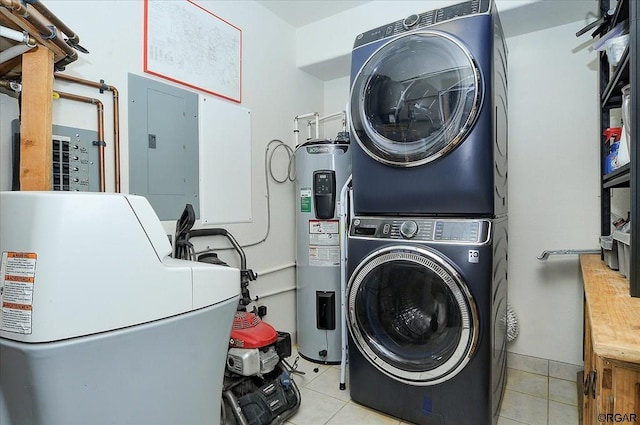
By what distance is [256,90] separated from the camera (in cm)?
262

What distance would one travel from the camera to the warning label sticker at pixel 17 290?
835 mm

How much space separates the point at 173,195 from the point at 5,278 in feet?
3.96

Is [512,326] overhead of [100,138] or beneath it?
beneath

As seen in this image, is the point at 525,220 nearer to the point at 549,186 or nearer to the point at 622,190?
the point at 549,186

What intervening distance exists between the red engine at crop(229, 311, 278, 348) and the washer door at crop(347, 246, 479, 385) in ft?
1.47

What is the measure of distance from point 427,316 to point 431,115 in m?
1.03

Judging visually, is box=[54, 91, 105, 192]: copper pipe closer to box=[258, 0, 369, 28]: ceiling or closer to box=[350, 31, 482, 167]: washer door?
box=[350, 31, 482, 167]: washer door

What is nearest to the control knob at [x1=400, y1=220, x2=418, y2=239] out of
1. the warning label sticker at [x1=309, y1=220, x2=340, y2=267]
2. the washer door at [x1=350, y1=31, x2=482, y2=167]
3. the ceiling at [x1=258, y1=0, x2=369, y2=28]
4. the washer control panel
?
the washer control panel

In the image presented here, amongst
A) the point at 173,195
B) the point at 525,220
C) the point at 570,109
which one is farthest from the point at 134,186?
the point at 570,109

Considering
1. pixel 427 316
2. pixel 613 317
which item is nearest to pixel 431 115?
pixel 427 316

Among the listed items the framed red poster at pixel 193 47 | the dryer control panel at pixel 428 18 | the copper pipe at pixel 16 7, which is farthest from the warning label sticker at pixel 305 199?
the copper pipe at pixel 16 7

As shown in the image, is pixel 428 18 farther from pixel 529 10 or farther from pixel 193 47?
pixel 193 47

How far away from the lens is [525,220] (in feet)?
7.96

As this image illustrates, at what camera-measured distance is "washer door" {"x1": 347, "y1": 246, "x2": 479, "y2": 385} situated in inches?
61.9
